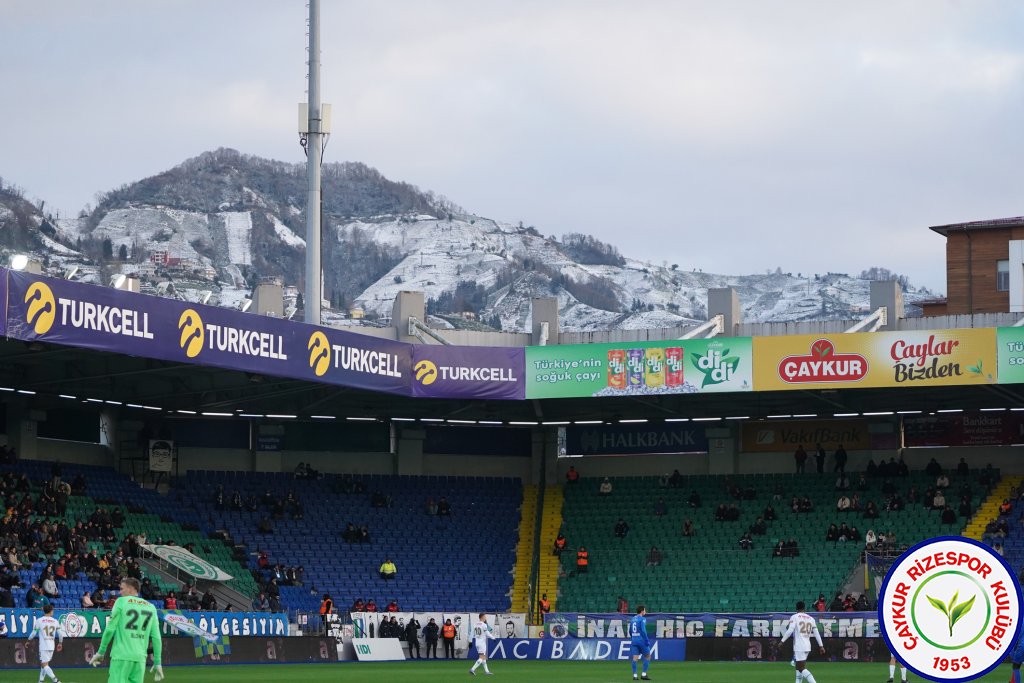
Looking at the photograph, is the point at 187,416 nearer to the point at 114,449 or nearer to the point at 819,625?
the point at 114,449

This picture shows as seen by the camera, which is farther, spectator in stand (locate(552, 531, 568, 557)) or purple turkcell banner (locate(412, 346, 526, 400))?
spectator in stand (locate(552, 531, 568, 557))

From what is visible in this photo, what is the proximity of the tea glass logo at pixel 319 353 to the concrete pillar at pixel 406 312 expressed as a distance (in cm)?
942

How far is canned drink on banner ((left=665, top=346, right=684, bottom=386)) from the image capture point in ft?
159

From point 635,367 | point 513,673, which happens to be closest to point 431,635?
point 513,673

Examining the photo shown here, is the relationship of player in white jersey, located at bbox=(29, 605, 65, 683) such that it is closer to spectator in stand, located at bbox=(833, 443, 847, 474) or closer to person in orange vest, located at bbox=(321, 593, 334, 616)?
person in orange vest, located at bbox=(321, 593, 334, 616)

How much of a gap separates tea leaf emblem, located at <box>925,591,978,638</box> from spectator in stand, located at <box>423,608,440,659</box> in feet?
145

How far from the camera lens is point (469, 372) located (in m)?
49.6

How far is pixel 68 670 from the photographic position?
34.9m

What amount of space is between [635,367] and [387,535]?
1349 cm

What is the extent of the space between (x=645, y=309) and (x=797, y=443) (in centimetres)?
12655

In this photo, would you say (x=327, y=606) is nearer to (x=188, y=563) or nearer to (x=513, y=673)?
(x=188, y=563)

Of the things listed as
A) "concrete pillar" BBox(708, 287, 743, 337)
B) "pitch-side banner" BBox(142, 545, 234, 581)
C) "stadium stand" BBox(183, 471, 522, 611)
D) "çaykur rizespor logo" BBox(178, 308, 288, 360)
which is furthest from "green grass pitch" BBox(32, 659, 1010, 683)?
"concrete pillar" BBox(708, 287, 743, 337)

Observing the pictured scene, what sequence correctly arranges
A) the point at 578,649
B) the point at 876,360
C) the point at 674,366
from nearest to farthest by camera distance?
1. the point at 578,649
2. the point at 876,360
3. the point at 674,366

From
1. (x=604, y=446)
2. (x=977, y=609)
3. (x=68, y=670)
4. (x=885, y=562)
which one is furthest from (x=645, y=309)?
(x=977, y=609)
